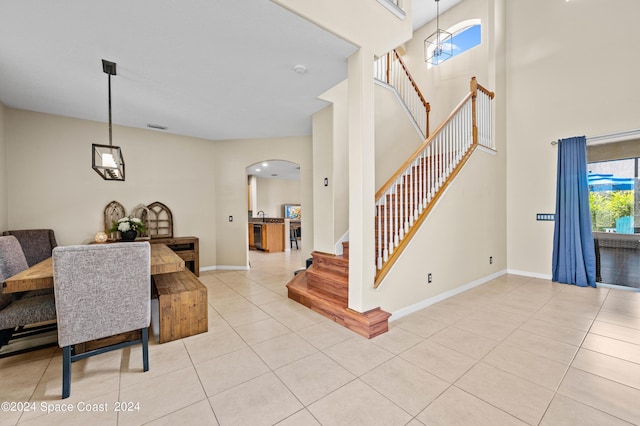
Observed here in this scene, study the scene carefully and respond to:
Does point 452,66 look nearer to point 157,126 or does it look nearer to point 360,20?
point 360,20

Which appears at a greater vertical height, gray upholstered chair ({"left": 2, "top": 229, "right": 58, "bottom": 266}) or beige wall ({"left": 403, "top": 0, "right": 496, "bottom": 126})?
beige wall ({"left": 403, "top": 0, "right": 496, "bottom": 126})

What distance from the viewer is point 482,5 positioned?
5.00 meters

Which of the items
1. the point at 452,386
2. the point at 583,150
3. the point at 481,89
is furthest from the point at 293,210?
the point at 452,386

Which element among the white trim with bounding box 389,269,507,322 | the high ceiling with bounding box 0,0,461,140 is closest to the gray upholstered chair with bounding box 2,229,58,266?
the high ceiling with bounding box 0,0,461,140

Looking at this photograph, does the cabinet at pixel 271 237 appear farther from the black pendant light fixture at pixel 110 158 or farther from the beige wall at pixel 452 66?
the black pendant light fixture at pixel 110 158

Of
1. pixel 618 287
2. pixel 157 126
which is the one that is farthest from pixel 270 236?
pixel 618 287

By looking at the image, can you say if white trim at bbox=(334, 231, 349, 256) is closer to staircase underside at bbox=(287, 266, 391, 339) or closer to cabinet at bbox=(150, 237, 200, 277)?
staircase underside at bbox=(287, 266, 391, 339)

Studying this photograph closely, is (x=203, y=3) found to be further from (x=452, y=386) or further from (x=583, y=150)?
(x=583, y=150)

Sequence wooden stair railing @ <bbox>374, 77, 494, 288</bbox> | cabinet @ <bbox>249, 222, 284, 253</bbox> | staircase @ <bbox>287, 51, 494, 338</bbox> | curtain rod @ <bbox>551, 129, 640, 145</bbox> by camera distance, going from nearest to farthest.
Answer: staircase @ <bbox>287, 51, 494, 338</bbox>
wooden stair railing @ <bbox>374, 77, 494, 288</bbox>
curtain rod @ <bbox>551, 129, 640, 145</bbox>
cabinet @ <bbox>249, 222, 284, 253</bbox>

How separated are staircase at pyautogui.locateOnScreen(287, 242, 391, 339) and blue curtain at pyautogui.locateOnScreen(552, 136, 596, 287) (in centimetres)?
361

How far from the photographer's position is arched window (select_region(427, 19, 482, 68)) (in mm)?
5305

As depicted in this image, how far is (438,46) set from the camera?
17.4 ft

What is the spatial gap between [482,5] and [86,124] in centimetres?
744

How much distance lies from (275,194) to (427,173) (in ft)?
28.7
